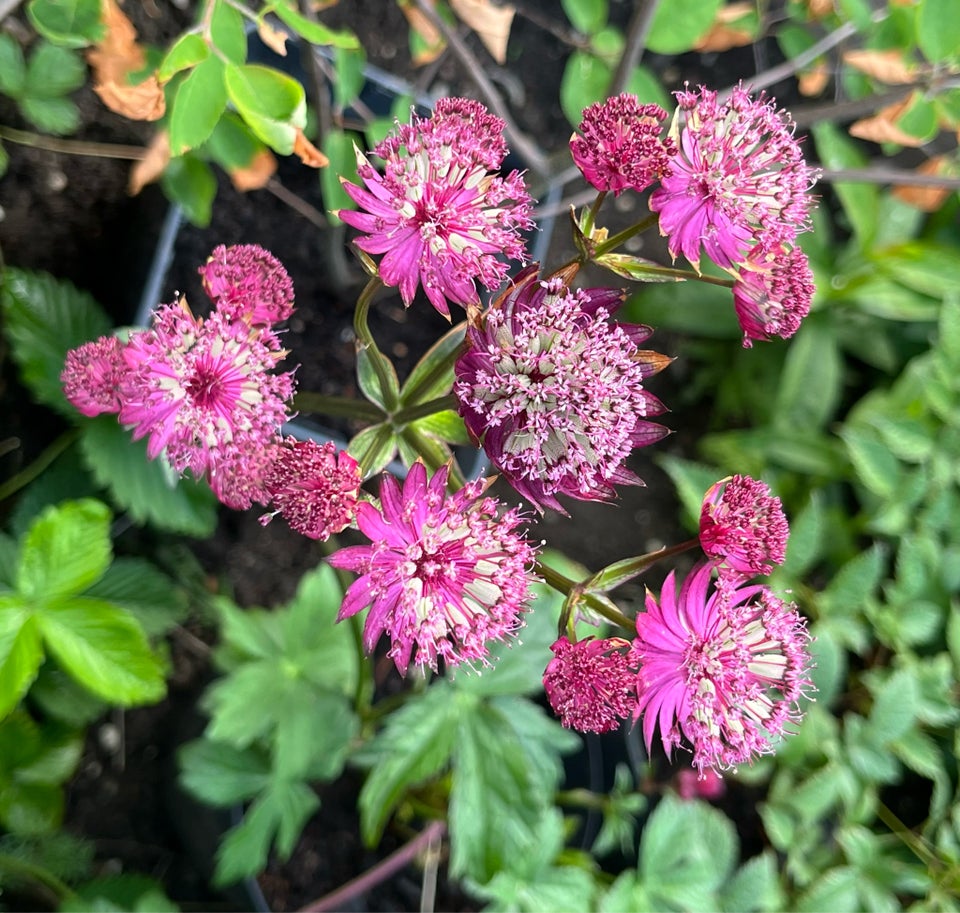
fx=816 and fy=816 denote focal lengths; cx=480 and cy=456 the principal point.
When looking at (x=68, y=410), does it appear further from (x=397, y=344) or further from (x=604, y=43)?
(x=604, y=43)

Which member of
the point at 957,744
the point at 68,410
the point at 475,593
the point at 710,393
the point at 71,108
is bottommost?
the point at 957,744

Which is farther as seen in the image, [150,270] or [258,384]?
[150,270]

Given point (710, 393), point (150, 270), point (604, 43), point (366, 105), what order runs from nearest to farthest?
point (604, 43) → point (150, 270) → point (366, 105) → point (710, 393)

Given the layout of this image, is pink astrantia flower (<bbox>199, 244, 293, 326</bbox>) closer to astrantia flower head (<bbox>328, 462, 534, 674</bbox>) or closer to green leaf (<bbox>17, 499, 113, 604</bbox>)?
astrantia flower head (<bbox>328, 462, 534, 674</bbox>)

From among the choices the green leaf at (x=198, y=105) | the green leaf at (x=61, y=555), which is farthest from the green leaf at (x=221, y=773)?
the green leaf at (x=198, y=105)

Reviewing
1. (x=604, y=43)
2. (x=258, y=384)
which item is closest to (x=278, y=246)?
(x=604, y=43)

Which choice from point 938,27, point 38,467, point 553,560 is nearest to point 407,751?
point 553,560

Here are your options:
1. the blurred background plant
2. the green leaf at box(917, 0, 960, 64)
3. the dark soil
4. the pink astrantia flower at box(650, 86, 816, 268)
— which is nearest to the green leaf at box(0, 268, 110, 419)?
the blurred background plant
